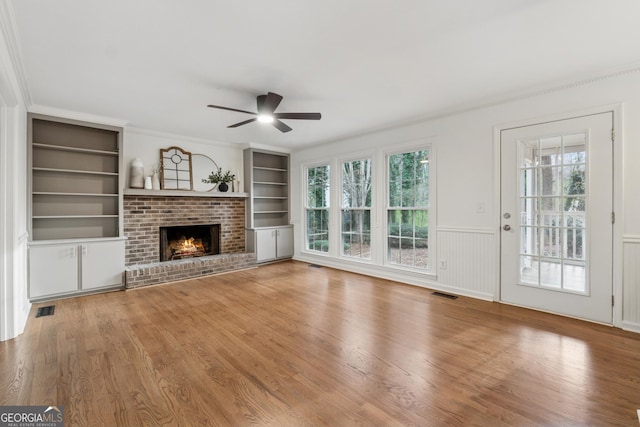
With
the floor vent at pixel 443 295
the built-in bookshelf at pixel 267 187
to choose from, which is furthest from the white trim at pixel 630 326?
the built-in bookshelf at pixel 267 187

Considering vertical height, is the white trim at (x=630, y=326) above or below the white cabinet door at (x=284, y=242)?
below

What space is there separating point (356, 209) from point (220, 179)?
9.15 feet

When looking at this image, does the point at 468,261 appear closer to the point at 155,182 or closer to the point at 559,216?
the point at 559,216

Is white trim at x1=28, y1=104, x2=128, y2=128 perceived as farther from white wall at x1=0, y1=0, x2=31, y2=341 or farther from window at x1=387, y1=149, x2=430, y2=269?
window at x1=387, y1=149, x2=430, y2=269

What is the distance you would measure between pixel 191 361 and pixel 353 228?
12.5 ft

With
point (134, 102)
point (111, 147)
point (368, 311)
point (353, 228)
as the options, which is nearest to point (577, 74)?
point (368, 311)

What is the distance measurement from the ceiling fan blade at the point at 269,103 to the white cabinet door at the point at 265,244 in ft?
10.7

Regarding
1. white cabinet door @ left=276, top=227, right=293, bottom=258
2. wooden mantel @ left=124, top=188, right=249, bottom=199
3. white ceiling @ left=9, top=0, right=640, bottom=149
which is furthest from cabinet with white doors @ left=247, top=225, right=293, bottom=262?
white ceiling @ left=9, top=0, right=640, bottom=149

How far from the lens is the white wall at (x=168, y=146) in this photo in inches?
196

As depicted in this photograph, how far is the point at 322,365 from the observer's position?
7.47ft

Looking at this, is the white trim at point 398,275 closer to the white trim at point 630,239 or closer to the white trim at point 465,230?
the white trim at point 465,230

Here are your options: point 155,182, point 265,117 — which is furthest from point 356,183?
point 155,182

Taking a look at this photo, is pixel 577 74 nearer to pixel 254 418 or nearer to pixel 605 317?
pixel 605 317

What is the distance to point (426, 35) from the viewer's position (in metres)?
2.29
